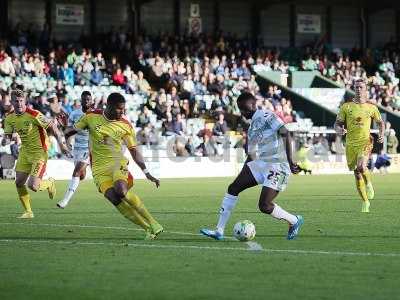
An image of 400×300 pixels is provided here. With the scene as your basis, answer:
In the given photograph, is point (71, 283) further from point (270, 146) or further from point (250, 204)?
point (250, 204)

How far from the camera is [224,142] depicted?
37.7 meters

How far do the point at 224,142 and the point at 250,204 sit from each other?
1607cm

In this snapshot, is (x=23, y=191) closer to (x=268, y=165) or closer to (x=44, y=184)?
(x=44, y=184)

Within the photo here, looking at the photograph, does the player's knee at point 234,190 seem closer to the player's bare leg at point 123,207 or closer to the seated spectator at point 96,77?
the player's bare leg at point 123,207

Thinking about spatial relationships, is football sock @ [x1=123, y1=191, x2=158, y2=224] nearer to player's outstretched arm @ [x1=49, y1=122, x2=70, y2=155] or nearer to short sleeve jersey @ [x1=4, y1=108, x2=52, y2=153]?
player's outstretched arm @ [x1=49, y1=122, x2=70, y2=155]

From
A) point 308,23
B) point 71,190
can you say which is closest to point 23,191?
point 71,190

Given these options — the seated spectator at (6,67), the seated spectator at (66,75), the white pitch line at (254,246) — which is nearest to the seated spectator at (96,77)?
the seated spectator at (66,75)

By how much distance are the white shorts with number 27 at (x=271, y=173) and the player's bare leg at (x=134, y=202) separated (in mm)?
1428

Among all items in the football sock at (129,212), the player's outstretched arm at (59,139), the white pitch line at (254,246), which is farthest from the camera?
the player's outstretched arm at (59,139)

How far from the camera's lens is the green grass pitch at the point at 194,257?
9.12 metres

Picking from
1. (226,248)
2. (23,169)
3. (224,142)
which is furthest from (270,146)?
(224,142)

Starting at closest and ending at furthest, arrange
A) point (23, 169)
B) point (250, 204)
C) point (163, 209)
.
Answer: point (23, 169)
point (163, 209)
point (250, 204)

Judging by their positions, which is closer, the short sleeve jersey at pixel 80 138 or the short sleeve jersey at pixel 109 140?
the short sleeve jersey at pixel 109 140

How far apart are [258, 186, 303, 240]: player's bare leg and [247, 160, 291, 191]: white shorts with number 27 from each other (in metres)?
0.08
